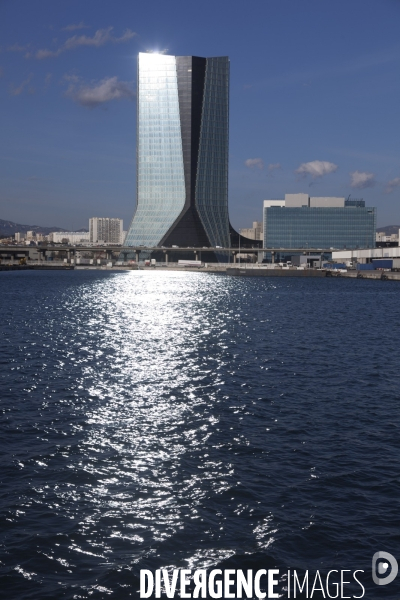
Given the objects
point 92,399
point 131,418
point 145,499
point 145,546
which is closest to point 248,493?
point 145,499

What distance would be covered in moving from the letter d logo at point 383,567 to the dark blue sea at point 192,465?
0.15 meters

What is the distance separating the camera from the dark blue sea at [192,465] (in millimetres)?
15180

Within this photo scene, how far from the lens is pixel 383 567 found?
1495 cm

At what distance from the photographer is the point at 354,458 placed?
21.8m

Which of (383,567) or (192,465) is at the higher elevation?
(192,465)

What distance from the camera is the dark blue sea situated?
49.8 feet

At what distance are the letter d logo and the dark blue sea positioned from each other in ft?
0.49

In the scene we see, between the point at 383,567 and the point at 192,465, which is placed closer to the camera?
the point at 383,567

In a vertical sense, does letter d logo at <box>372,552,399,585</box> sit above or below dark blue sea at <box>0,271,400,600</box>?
below

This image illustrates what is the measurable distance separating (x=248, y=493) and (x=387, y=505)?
3.77 metres

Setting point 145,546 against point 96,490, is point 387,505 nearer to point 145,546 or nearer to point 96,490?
point 145,546

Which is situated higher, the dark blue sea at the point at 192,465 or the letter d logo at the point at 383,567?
the dark blue sea at the point at 192,465

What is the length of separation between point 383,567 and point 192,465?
24.9 feet

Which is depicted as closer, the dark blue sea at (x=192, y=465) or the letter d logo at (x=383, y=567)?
the letter d logo at (x=383, y=567)
